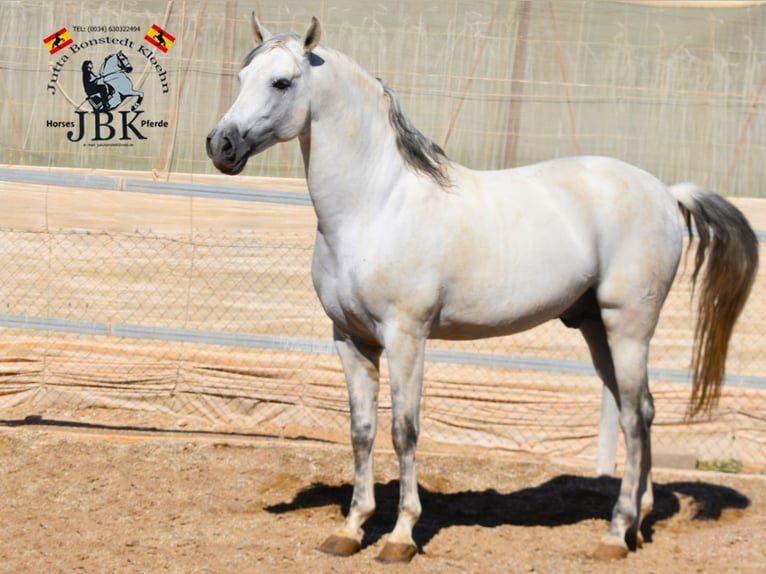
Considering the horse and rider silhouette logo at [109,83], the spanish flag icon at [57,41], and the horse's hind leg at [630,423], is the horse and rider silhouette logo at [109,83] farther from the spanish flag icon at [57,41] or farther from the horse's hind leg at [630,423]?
the horse's hind leg at [630,423]

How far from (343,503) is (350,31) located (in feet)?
35.2

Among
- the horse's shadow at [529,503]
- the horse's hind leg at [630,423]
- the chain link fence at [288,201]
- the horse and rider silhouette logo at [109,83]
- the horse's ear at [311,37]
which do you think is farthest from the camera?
the horse and rider silhouette logo at [109,83]

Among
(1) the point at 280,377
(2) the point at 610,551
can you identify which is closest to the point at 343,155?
(2) the point at 610,551

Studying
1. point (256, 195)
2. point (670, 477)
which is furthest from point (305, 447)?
point (670, 477)

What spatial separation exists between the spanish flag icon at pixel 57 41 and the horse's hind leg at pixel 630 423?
38.2ft

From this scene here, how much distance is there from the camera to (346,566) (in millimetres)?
4207

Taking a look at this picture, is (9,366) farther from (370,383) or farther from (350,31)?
(350,31)

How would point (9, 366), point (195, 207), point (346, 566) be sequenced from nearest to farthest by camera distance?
1. point (346, 566)
2. point (9, 366)
3. point (195, 207)

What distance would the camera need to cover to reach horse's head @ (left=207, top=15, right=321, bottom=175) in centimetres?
396

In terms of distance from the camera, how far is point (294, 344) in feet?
21.0

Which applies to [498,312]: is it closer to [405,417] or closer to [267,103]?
[405,417]

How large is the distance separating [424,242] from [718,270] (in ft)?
4.84

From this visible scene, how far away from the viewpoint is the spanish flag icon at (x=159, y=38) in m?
14.7

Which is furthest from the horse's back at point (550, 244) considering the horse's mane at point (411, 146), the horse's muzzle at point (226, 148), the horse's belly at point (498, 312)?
the horse's muzzle at point (226, 148)
